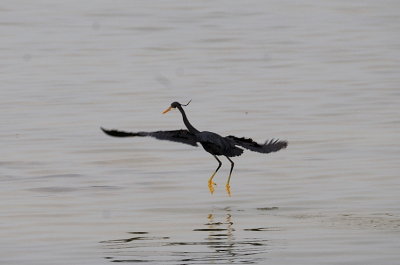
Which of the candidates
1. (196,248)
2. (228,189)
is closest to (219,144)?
(228,189)

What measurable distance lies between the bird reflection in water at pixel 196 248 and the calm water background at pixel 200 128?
0.07 feet

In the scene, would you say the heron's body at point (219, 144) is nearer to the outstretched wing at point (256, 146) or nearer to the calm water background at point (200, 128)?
the outstretched wing at point (256, 146)

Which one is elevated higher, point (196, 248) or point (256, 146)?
point (256, 146)

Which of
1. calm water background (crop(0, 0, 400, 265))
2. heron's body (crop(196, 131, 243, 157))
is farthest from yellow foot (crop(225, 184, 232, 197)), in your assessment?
heron's body (crop(196, 131, 243, 157))

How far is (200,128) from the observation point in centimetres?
2100

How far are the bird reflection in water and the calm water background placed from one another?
21mm

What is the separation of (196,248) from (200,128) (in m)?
8.69

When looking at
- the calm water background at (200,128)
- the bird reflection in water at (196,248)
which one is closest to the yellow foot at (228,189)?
the calm water background at (200,128)

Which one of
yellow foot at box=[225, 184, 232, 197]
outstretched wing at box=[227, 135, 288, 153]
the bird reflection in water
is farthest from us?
yellow foot at box=[225, 184, 232, 197]

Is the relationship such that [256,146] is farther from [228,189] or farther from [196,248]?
[196,248]

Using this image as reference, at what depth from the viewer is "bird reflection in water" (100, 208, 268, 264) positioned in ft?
38.7

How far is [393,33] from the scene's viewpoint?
32.3 m

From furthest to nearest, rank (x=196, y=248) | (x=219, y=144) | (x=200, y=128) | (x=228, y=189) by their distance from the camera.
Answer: (x=200, y=128)
(x=228, y=189)
(x=219, y=144)
(x=196, y=248)

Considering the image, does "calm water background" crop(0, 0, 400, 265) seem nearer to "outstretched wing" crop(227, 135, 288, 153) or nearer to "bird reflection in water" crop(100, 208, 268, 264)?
"bird reflection in water" crop(100, 208, 268, 264)
